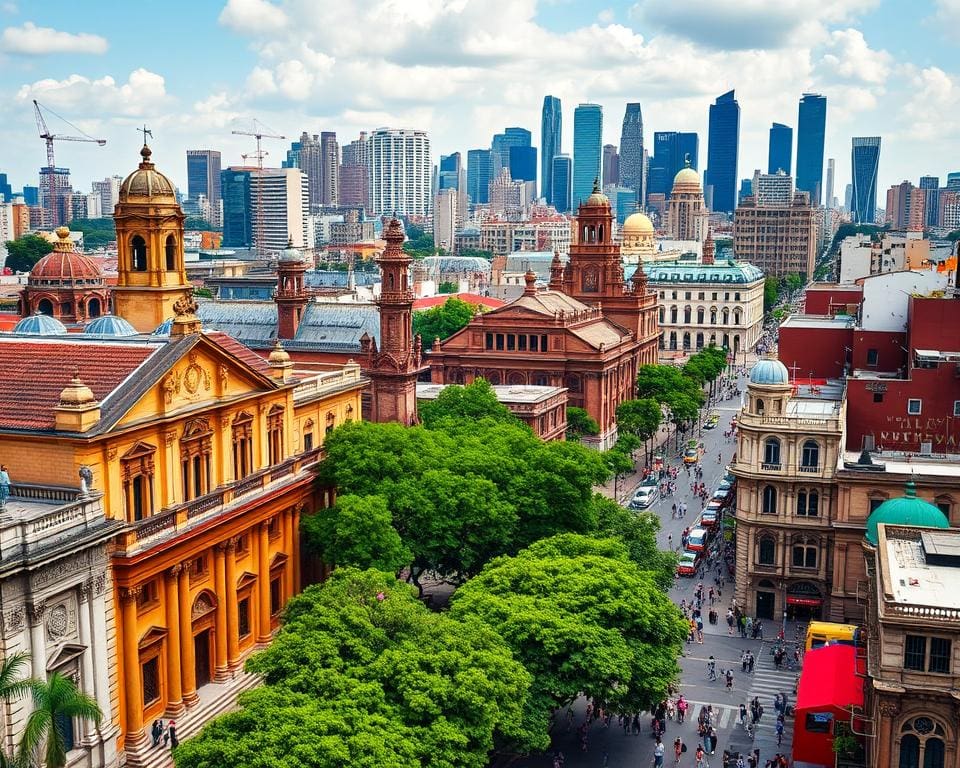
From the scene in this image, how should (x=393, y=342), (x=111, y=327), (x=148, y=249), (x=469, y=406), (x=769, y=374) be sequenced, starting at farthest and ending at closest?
(x=469, y=406)
(x=393, y=342)
(x=769, y=374)
(x=148, y=249)
(x=111, y=327)

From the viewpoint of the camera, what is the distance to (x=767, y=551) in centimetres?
7069

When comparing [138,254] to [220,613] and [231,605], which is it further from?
[220,613]

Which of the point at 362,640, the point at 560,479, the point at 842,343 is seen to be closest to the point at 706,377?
the point at 842,343

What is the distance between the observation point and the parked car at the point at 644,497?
307 ft

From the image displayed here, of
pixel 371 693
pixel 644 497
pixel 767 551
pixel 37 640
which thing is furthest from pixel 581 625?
pixel 644 497

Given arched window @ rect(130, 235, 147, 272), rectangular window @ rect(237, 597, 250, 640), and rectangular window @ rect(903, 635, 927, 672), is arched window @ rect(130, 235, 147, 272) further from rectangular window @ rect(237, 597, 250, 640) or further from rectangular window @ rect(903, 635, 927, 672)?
rectangular window @ rect(903, 635, 927, 672)

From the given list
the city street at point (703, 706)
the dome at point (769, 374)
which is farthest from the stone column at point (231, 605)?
the dome at point (769, 374)

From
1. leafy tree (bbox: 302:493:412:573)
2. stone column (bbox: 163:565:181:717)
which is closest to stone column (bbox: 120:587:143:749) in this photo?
stone column (bbox: 163:565:181:717)

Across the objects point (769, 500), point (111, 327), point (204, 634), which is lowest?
point (204, 634)

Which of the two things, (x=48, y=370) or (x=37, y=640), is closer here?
(x=37, y=640)

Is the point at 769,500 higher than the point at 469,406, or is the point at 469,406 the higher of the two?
the point at 469,406

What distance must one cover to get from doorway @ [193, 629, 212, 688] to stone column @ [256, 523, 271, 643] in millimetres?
4442

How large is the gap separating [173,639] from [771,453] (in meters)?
40.1

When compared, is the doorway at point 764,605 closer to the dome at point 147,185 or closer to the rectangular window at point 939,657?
the rectangular window at point 939,657
